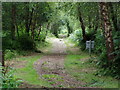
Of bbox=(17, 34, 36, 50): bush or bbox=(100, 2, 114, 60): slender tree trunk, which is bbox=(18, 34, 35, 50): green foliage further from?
bbox=(100, 2, 114, 60): slender tree trunk

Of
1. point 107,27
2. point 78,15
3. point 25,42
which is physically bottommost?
point 25,42

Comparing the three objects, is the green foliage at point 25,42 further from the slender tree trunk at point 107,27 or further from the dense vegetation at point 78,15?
the slender tree trunk at point 107,27

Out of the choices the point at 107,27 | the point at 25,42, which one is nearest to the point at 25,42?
the point at 25,42

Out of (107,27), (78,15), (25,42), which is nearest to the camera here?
(107,27)

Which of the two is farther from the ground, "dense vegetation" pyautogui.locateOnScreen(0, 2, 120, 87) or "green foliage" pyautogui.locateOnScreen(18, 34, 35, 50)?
"dense vegetation" pyautogui.locateOnScreen(0, 2, 120, 87)

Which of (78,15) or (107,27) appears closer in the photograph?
(107,27)

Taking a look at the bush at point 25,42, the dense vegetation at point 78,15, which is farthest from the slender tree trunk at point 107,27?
the bush at point 25,42

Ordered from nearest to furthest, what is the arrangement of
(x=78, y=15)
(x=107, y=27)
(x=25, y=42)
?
1. (x=107, y=27)
2. (x=25, y=42)
3. (x=78, y=15)

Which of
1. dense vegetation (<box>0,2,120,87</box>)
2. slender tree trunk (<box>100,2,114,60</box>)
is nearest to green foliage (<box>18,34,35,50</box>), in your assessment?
dense vegetation (<box>0,2,120,87</box>)

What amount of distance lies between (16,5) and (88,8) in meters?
7.44

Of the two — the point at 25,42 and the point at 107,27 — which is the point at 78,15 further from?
the point at 107,27

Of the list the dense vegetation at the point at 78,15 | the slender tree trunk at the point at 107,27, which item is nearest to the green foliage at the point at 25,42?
the dense vegetation at the point at 78,15

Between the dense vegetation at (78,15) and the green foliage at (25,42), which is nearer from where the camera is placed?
the dense vegetation at (78,15)

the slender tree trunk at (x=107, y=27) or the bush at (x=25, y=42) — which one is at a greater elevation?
the slender tree trunk at (x=107, y=27)
